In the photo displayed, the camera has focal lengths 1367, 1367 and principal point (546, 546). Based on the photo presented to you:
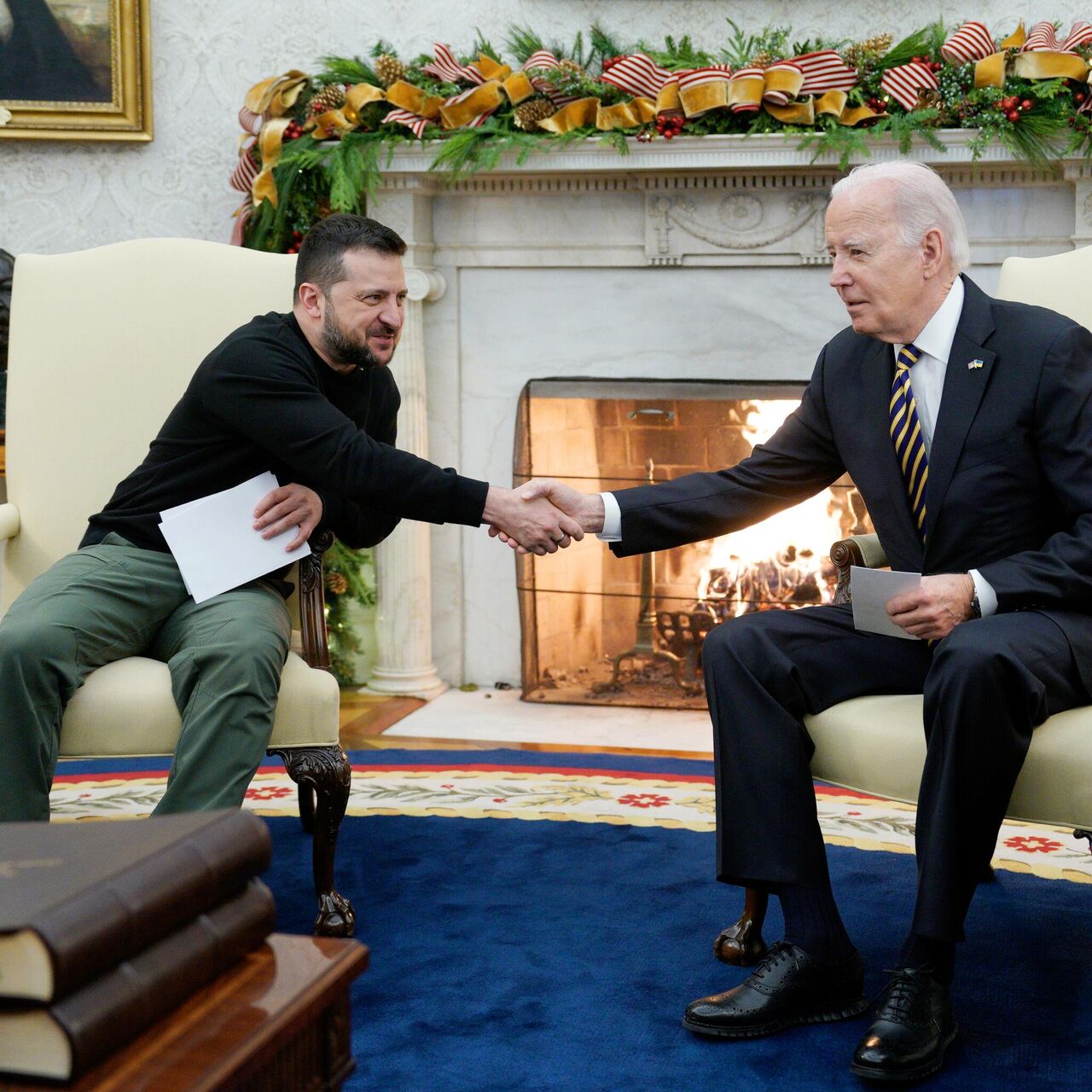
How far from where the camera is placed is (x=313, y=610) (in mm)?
2459

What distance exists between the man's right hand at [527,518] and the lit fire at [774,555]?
5.09 ft

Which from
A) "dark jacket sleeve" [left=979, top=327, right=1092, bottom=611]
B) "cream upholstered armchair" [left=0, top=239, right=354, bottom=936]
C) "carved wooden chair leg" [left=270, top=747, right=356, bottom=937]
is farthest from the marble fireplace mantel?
"carved wooden chair leg" [left=270, top=747, right=356, bottom=937]

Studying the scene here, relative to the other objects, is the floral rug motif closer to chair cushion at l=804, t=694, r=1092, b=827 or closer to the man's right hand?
the man's right hand

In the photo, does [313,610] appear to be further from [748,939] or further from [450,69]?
[450,69]

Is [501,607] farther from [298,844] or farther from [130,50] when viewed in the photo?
[130,50]

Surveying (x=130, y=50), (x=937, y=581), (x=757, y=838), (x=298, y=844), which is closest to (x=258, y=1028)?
(x=757, y=838)

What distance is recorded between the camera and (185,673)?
2193 mm

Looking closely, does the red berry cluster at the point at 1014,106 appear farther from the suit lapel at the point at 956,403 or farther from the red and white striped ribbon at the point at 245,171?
the red and white striped ribbon at the point at 245,171

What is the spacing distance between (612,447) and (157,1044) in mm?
3226

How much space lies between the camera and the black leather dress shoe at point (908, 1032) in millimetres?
1812

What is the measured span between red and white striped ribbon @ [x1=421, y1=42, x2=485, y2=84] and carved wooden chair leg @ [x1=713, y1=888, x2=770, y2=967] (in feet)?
8.06

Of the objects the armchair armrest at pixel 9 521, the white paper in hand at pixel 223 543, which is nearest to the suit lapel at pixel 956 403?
the white paper in hand at pixel 223 543

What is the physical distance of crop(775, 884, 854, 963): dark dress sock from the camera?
6.56 ft

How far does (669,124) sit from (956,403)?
1.82m
